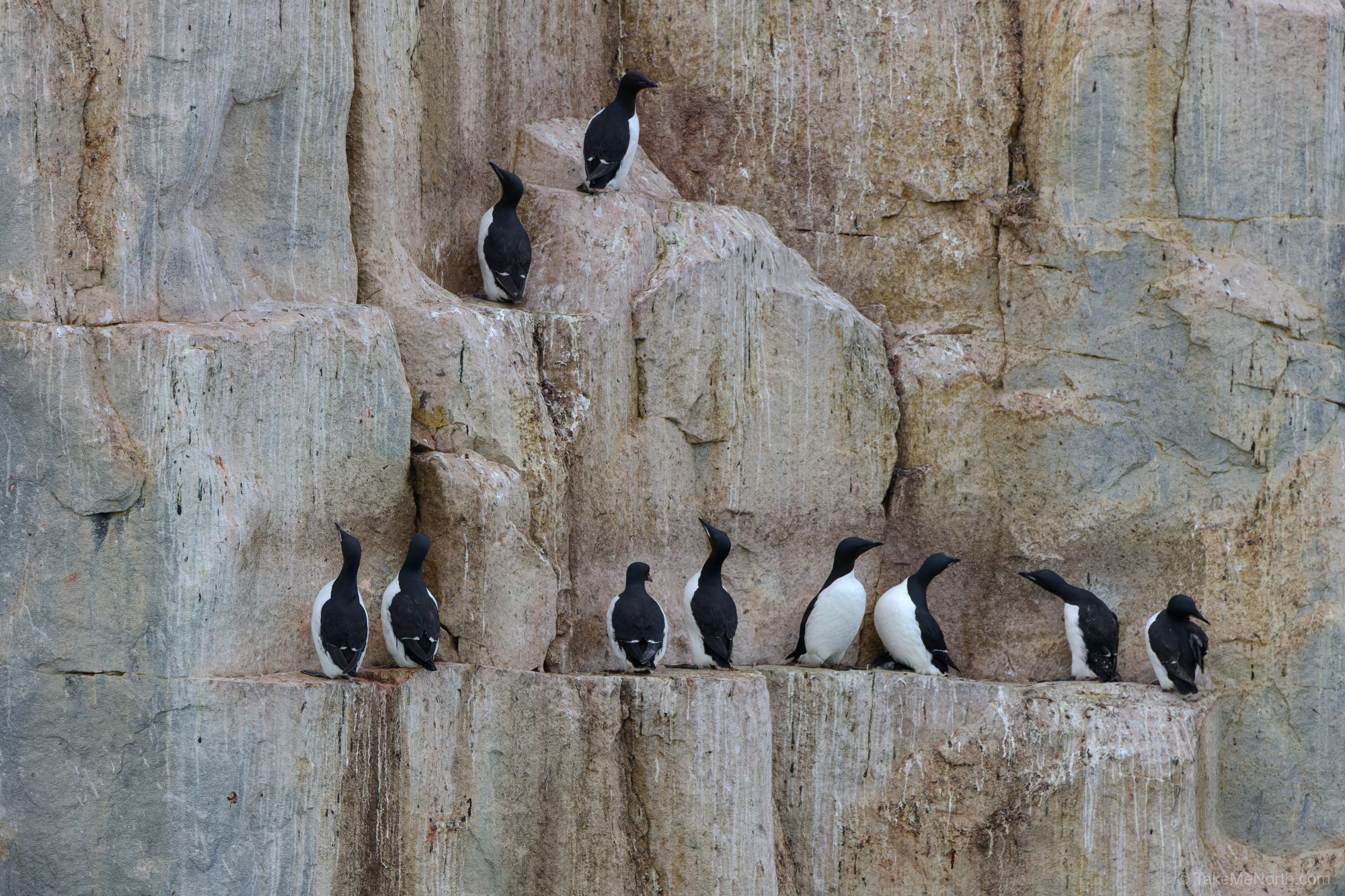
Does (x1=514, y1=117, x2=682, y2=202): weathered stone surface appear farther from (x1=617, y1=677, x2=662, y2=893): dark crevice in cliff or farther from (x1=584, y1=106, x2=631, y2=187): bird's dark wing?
(x1=617, y1=677, x2=662, y2=893): dark crevice in cliff

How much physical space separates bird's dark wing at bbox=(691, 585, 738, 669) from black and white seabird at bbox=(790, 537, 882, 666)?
664 mm

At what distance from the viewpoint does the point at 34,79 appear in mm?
6719

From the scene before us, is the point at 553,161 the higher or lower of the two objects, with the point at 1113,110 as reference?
lower

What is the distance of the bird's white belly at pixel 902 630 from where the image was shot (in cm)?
879

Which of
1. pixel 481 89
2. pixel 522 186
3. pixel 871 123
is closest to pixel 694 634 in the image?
pixel 522 186

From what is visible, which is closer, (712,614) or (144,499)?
(144,499)

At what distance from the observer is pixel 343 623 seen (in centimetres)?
679

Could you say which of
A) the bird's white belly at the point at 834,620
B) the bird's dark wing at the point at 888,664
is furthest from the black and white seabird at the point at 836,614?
the bird's dark wing at the point at 888,664

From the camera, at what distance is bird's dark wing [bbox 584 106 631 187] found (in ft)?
28.9

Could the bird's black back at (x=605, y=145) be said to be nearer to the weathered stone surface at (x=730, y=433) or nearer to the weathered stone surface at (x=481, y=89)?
the weathered stone surface at (x=730, y=433)

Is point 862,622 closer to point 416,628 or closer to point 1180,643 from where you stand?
point 1180,643

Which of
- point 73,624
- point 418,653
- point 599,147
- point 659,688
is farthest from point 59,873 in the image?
point 599,147

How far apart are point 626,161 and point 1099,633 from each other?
147 inches

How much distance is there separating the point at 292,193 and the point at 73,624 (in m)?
2.25
